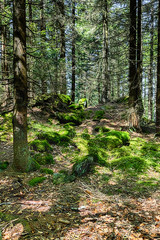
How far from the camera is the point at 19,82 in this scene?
192 inches

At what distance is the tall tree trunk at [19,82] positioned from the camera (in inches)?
189

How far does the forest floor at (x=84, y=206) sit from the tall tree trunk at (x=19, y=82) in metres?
0.93

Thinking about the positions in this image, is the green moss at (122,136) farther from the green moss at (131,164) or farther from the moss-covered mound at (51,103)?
the moss-covered mound at (51,103)

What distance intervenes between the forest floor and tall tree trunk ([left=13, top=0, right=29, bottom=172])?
36.5 inches

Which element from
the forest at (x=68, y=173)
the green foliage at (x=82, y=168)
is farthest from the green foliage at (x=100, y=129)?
the green foliage at (x=82, y=168)

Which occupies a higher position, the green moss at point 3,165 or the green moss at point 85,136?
the green moss at point 85,136

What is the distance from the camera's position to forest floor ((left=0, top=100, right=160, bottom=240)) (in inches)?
98.5

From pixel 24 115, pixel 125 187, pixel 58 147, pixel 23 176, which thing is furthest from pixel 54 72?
pixel 125 187

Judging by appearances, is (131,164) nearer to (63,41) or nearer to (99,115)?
(99,115)

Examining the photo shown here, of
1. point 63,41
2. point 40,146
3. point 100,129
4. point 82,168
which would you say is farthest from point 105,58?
point 82,168

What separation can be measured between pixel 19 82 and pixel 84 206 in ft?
13.4

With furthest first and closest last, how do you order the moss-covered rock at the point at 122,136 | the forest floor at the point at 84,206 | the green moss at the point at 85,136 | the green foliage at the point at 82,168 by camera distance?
1. the green moss at the point at 85,136
2. the moss-covered rock at the point at 122,136
3. the green foliage at the point at 82,168
4. the forest floor at the point at 84,206

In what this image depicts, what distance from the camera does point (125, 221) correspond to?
2.76m

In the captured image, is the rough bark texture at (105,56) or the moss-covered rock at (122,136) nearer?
the moss-covered rock at (122,136)
